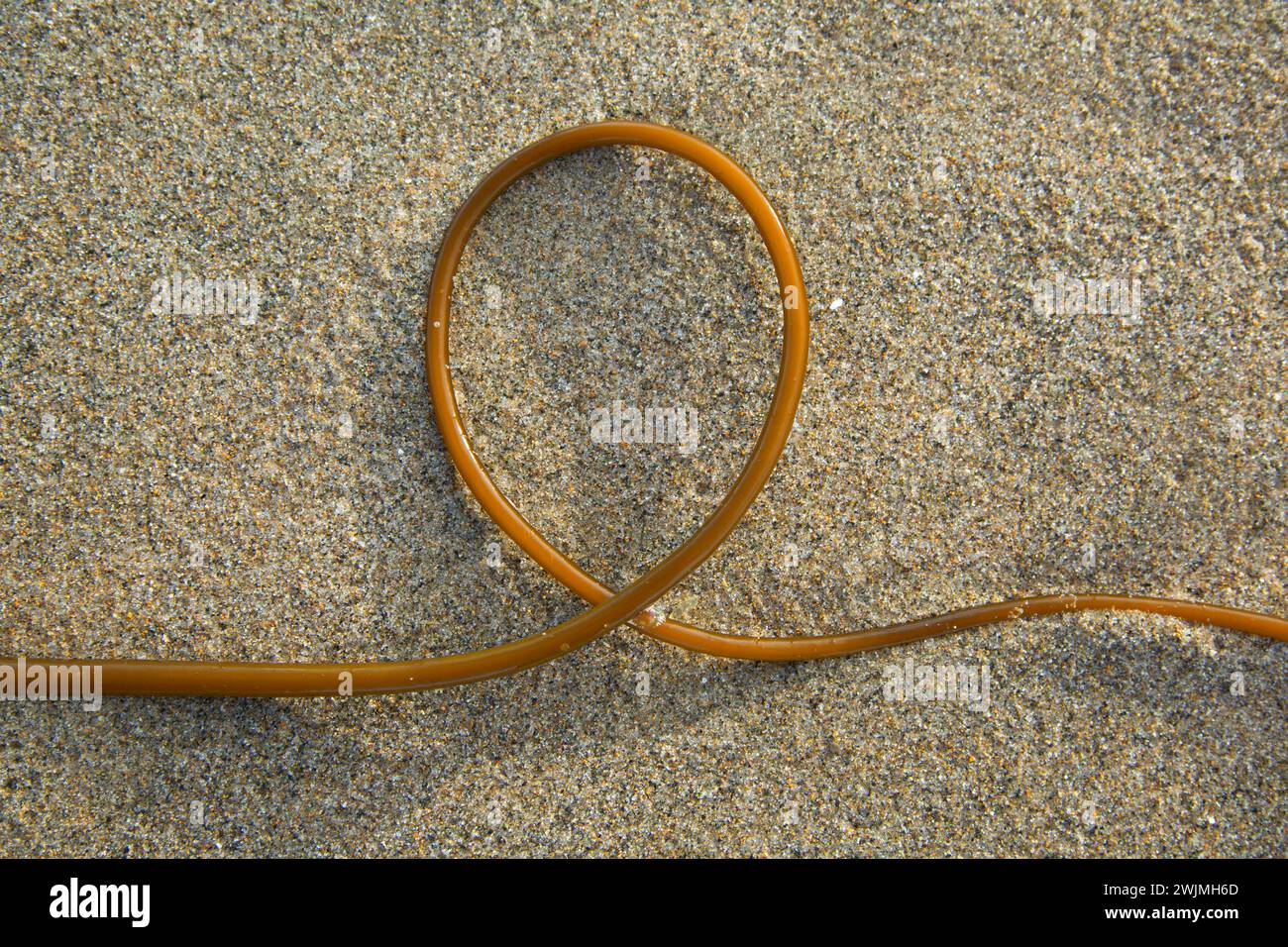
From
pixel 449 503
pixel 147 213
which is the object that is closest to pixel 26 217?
pixel 147 213

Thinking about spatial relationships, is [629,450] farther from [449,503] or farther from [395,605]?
[395,605]

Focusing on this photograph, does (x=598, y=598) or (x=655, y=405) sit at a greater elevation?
(x=655, y=405)

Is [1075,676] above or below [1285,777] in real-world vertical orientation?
above

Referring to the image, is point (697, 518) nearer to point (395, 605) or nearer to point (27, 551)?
point (395, 605)
